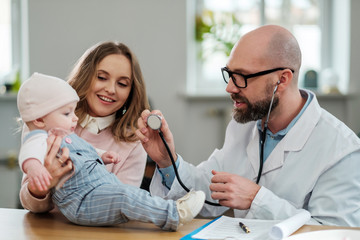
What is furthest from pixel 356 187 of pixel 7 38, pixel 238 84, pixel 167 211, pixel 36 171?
pixel 7 38

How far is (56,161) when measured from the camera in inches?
46.1

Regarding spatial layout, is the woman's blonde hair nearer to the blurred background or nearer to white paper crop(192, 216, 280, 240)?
white paper crop(192, 216, 280, 240)

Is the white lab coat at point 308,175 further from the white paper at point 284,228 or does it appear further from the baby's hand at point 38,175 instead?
the baby's hand at point 38,175

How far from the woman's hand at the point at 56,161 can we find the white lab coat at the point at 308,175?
0.55 meters

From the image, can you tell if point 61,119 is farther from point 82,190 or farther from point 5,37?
point 5,37

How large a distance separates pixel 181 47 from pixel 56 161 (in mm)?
3018

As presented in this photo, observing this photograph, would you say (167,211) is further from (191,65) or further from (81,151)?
(191,65)

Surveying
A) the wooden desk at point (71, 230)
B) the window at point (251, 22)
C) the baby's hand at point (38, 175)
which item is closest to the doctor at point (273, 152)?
the wooden desk at point (71, 230)

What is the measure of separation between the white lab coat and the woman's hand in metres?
0.55

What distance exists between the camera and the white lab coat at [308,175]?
4.81ft

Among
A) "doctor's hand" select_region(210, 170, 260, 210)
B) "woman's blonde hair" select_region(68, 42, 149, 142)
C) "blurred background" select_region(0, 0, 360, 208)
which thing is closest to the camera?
"doctor's hand" select_region(210, 170, 260, 210)

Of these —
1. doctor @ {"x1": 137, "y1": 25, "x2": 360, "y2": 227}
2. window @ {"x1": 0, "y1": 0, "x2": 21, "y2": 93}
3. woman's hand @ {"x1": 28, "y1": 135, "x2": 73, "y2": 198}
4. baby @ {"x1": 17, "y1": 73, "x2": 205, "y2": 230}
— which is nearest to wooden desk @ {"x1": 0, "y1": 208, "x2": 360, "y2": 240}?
baby @ {"x1": 17, "y1": 73, "x2": 205, "y2": 230}

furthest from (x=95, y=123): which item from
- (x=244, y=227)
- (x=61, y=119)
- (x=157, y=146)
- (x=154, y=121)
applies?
(x=244, y=227)

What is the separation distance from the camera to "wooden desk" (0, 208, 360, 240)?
1149mm
